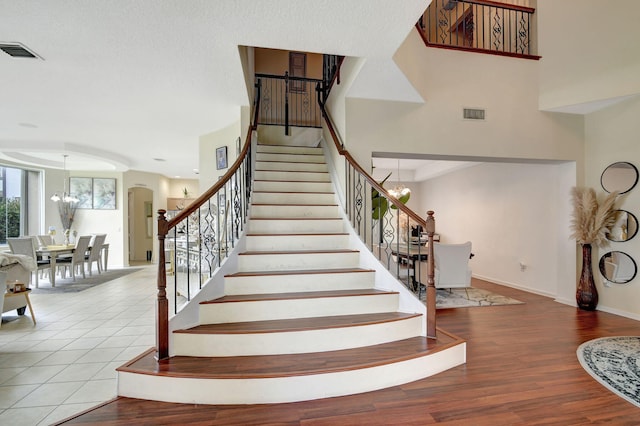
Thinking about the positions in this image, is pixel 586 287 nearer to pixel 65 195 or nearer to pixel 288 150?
pixel 288 150

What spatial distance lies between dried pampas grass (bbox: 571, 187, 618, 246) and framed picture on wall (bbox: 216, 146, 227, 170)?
237 inches

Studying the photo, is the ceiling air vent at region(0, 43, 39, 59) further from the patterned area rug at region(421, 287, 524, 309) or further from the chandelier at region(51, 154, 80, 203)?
the chandelier at region(51, 154, 80, 203)

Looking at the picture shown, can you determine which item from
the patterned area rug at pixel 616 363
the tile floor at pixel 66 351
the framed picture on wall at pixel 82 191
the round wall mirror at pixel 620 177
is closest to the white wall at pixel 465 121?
the round wall mirror at pixel 620 177

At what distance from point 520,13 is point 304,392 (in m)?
6.77

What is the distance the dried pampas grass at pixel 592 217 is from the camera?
14.0 feet

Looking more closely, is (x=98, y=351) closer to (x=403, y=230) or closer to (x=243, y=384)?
(x=243, y=384)

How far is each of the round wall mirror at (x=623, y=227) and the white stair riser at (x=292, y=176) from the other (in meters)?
4.35

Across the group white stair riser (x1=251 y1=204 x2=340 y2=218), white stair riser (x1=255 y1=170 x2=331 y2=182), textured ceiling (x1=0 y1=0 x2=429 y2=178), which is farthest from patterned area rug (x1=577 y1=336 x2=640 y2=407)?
white stair riser (x1=255 y1=170 x2=331 y2=182)

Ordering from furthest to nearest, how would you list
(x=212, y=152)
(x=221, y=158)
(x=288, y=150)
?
1. (x=212, y=152)
2. (x=221, y=158)
3. (x=288, y=150)

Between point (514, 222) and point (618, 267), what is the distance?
1925mm

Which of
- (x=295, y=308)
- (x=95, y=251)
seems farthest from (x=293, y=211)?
(x=95, y=251)

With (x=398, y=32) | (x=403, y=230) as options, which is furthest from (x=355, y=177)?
(x=403, y=230)

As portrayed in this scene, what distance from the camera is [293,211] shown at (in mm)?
4227

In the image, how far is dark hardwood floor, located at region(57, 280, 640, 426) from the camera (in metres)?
1.93
